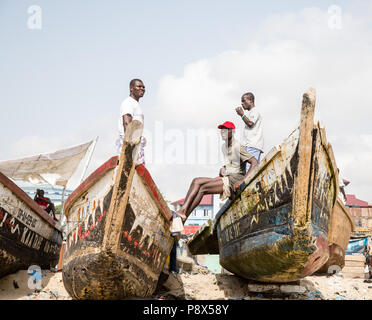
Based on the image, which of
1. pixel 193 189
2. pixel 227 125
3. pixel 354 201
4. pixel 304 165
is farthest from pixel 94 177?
pixel 354 201

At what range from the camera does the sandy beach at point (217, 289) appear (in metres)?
5.52

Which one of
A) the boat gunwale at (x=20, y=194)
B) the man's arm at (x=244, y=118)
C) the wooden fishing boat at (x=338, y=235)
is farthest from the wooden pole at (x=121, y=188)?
the wooden fishing boat at (x=338, y=235)

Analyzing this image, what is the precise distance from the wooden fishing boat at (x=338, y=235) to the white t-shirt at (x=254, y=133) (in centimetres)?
182

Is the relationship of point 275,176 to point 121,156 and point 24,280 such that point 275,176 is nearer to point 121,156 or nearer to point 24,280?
point 121,156

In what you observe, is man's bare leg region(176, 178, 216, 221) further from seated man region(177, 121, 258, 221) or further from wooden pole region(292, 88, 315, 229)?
wooden pole region(292, 88, 315, 229)

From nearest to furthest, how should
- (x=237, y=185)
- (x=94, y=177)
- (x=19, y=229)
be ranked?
1. (x=94, y=177)
2. (x=237, y=185)
3. (x=19, y=229)

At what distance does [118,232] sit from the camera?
13.1 feet

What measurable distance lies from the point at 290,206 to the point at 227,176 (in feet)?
5.75

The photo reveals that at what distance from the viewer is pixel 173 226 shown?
4.78 metres

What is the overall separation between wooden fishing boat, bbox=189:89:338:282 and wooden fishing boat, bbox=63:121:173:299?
1169 mm

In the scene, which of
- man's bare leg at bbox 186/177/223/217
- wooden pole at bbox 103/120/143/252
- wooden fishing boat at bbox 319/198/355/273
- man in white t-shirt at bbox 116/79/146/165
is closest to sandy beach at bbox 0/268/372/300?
wooden fishing boat at bbox 319/198/355/273

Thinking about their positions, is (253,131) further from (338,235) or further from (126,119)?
(338,235)

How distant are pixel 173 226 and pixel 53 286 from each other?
263cm

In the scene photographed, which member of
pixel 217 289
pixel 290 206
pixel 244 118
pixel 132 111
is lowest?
pixel 217 289
